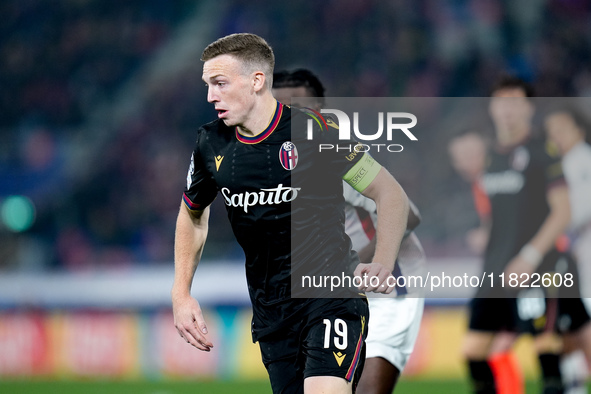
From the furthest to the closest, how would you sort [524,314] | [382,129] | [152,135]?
1. [152,135]
2. [524,314]
3. [382,129]

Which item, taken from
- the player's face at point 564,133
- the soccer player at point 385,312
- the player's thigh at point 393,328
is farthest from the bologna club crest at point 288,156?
the player's face at point 564,133

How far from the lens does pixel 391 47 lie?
48.4 feet

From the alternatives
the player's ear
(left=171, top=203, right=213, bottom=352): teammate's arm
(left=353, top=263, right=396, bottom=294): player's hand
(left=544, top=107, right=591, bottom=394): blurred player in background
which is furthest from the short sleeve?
(left=544, top=107, right=591, bottom=394): blurred player in background

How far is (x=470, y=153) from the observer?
6.71 meters

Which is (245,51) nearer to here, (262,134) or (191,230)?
(262,134)

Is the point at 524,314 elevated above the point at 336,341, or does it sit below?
above

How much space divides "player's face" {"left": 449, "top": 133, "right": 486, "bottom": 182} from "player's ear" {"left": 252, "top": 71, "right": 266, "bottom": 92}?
3.10 m

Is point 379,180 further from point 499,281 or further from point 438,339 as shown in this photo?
point 438,339

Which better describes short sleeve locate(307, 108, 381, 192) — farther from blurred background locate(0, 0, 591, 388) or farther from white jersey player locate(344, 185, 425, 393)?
blurred background locate(0, 0, 591, 388)

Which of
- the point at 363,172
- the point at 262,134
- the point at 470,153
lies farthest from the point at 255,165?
the point at 470,153

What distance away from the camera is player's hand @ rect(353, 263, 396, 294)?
11.3 ft

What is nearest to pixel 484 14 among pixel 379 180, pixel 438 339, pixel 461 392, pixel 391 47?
pixel 391 47

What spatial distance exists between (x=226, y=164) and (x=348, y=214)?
3.65 ft

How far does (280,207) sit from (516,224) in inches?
124
